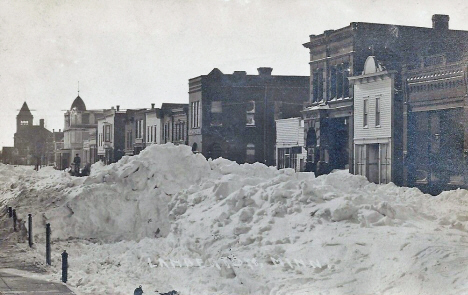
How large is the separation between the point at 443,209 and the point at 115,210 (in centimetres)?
1014

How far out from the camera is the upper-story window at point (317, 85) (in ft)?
141

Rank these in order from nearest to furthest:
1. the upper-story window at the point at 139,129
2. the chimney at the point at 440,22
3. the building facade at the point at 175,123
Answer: the chimney at the point at 440,22 < the building facade at the point at 175,123 < the upper-story window at the point at 139,129

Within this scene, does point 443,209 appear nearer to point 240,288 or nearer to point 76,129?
point 240,288

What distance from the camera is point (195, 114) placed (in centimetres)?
5669

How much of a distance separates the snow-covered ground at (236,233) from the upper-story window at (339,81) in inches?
623

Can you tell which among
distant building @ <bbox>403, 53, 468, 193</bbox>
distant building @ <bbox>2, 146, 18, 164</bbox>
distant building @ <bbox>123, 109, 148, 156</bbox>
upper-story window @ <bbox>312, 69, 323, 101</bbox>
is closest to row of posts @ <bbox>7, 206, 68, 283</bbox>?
distant building @ <bbox>403, 53, 468, 193</bbox>

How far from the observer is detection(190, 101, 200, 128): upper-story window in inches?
2205

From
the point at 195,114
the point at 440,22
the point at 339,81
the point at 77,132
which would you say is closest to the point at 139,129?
the point at 195,114

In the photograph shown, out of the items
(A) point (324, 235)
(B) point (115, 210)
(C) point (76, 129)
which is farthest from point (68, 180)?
(C) point (76, 129)

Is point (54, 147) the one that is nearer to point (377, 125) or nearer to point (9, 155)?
point (9, 155)

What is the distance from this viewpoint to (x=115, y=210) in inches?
855

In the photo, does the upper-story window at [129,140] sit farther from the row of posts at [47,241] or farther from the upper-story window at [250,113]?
the row of posts at [47,241]

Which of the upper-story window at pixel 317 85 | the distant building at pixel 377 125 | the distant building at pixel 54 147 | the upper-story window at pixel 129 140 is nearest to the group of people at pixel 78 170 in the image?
the upper-story window at pixel 317 85

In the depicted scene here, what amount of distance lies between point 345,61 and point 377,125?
6033 mm
